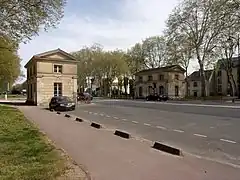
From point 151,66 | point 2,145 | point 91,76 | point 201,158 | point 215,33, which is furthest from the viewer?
point 91,76

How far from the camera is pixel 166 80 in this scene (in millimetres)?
81875

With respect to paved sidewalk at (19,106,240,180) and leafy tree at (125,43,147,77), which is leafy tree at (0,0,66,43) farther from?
leafy tree at (125,43,147,77)

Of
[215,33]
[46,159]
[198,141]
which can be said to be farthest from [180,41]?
[46,159]

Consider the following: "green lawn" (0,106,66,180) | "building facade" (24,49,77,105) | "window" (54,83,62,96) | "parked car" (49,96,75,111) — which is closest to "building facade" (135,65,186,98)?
"building facade" (24,49,77,105)

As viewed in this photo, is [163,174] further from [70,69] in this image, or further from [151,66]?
[151,66]

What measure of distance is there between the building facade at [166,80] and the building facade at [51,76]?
37.4 metres

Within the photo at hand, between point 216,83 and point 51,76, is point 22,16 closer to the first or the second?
point 51,76

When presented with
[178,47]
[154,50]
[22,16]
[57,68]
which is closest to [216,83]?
[154,50]

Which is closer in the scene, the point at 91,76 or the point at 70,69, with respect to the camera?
the point at 70,69

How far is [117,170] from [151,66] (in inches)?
3383

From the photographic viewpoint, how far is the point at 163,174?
22.7 feet

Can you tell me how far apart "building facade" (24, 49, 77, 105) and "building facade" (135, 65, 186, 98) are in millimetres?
37433

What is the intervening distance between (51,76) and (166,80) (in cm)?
4054

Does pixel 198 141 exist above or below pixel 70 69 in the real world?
below
